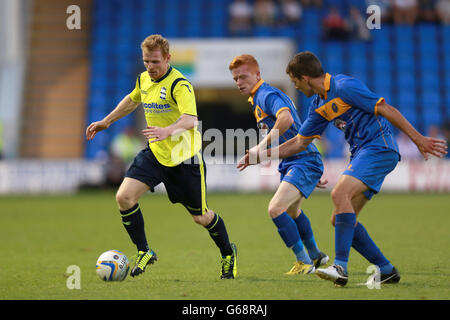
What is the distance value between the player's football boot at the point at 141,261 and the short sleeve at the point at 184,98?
140 centimetres

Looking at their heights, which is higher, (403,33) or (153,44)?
(403,33)

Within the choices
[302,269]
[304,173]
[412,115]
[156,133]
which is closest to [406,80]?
[412,115]

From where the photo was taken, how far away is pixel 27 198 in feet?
60.8

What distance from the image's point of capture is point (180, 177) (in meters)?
6.39

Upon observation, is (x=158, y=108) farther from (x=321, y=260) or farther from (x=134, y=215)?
(x=321, y=260)

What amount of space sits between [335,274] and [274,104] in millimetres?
1770

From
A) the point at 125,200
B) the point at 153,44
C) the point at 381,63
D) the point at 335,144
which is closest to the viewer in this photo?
the point at 153,44

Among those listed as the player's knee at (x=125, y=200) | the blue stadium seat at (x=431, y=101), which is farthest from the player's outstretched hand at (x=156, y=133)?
the blue stadium seat at (x=431, y=101)

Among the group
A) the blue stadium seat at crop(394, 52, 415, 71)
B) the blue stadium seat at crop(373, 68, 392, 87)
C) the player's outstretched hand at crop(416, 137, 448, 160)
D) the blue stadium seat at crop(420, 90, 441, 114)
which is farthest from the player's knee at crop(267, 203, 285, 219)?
the blue stadium seat at crop(394, 52, 415, 71)
